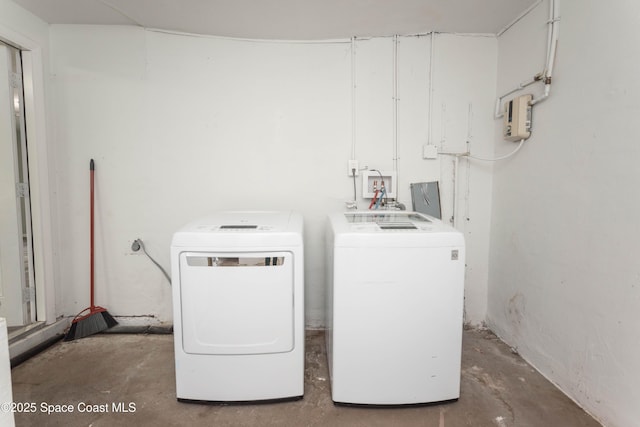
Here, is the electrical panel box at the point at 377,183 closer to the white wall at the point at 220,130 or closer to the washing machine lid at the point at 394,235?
the white wall at the point at 220,130

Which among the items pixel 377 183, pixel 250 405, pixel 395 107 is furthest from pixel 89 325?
pixel 395 107

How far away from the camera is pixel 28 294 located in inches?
79.6

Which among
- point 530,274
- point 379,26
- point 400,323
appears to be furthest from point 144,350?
point 379,26

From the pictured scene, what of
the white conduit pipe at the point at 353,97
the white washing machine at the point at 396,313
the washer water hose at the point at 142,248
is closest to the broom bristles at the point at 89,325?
the washer water hose at the point at 142,248

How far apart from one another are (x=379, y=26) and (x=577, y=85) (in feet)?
3.91

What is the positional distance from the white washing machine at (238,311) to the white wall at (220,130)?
815mm

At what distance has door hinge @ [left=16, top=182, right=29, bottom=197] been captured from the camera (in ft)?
6.43

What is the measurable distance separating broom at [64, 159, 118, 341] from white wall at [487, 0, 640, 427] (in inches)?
111

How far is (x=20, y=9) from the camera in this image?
187cm

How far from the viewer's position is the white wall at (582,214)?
125 centimetres

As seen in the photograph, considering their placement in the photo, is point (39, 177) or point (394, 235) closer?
point (394, 235)

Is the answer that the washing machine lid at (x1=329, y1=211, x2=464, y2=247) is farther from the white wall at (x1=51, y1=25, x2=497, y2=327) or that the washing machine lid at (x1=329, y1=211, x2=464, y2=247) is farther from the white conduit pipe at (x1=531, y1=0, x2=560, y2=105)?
the white conduit pipe at (x1=531, y1=0, x2=560, y2=105)

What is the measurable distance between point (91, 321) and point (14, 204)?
0.91 meters

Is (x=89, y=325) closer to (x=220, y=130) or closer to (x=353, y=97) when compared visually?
(x=220, y=130)
